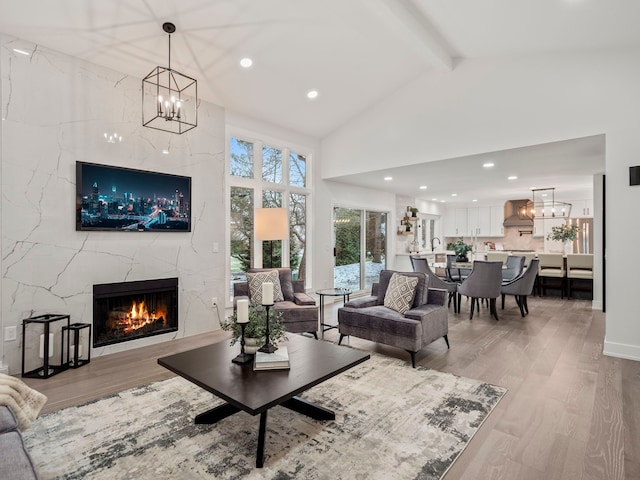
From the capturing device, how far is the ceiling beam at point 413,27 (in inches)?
133

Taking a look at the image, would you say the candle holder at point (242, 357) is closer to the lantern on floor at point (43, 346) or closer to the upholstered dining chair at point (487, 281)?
the lantern on floor at point (43, 346)

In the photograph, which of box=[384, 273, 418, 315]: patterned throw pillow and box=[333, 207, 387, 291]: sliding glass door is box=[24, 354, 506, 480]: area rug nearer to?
box=[384, 273, 418, 315]: patterned throw pillow

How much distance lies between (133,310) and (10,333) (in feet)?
3.62

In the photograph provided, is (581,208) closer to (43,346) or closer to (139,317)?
(139,317)

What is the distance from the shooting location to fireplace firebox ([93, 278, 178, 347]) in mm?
3861

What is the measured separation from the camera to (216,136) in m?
4.91

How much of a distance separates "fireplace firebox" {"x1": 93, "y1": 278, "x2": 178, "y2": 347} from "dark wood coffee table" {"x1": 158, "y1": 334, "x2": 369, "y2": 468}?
6.18ft

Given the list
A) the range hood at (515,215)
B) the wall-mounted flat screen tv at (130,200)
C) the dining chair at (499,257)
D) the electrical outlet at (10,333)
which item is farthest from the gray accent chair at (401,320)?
the range hood at (515,215)

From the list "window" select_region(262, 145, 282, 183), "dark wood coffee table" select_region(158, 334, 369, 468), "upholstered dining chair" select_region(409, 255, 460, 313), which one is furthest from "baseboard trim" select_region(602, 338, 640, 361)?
"window" select_region(262, 145, 282, 183)

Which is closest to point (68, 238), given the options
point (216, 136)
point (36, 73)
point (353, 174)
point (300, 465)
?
point (36, 73)

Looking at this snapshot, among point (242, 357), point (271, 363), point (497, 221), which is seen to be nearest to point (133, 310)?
point (242, 357)

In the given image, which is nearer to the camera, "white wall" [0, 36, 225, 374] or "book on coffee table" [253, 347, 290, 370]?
"book on coffee table" [253, 347, 290, 370]

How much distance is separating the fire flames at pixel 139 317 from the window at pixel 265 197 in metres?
1.18

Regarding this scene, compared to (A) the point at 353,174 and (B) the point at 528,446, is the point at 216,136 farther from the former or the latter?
(B) the point at 528,446
